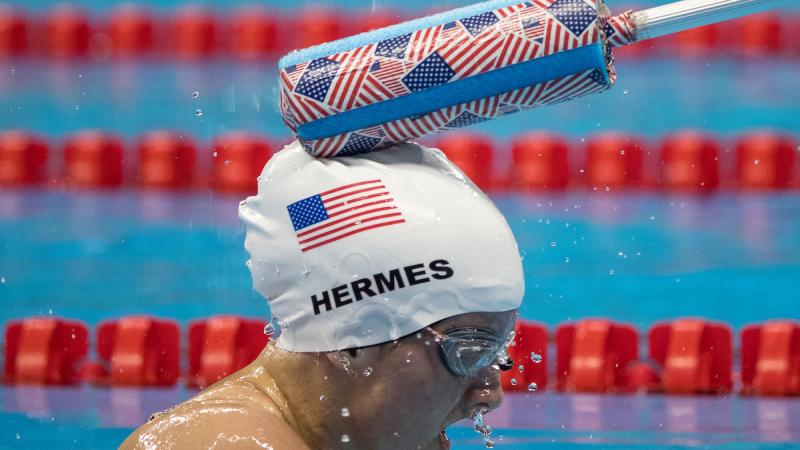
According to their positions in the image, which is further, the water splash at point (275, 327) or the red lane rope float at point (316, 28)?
the red lane rope float at point (316, 28)

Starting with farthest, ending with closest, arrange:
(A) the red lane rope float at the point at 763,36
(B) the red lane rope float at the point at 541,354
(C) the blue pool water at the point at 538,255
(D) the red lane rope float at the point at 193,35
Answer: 1. (D) the red lane rope float at the point at 193,35
2. (A) the red lane rope float at the point at 763,36
3. (C) the blue pool water at the point at 538,255
4. (B) the red lane rope float at the point at 541,354

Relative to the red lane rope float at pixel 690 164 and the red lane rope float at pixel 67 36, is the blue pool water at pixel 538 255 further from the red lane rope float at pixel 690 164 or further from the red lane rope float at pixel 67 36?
the red lane rope float at pixel 67 36

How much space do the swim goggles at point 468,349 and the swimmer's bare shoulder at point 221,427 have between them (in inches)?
7.9

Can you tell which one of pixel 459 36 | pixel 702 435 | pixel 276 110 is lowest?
pixel 276 110

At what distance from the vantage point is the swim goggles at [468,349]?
1.51 metres

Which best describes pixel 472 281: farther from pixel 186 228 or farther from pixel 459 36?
pixel 186 228

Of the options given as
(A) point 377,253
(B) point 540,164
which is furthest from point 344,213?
(B) point 540,164

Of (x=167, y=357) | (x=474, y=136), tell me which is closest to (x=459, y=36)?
(x=167, y=357)

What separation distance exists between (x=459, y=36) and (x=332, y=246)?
293 millimetres

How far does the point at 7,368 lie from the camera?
405cm

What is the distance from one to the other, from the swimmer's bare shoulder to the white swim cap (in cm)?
10

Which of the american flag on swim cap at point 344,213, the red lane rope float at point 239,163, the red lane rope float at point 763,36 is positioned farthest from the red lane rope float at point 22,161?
the american flag on swim cap at point 344,213

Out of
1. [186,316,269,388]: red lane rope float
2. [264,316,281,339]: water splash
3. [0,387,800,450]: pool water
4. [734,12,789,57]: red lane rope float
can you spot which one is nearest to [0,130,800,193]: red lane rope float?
[186,316,269,388]: red lane rope float

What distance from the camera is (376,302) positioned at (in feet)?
5.10
